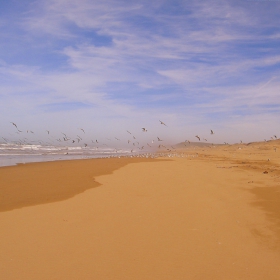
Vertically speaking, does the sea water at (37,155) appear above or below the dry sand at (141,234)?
above

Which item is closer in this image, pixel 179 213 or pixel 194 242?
pixel 194 242

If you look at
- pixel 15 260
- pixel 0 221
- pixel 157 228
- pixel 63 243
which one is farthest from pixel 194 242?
pixel 0 221

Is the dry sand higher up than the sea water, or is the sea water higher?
the sea water

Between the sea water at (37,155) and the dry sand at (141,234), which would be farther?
the sea water at (37,155)

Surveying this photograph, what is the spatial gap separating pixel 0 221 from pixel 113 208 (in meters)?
3.04

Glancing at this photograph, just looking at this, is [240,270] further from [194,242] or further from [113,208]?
[113,208]

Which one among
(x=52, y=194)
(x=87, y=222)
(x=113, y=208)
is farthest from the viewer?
(x=52, y=194)

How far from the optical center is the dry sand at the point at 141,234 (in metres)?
4.29

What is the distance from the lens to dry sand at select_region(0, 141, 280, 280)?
4.29 meters

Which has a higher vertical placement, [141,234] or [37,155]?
Answer: [37,155]

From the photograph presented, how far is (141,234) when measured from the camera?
18.7 feet

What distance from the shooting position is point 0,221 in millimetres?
6625

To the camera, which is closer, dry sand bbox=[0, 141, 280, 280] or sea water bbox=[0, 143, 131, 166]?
dry sand bbox=[0, 141, 280, 280]

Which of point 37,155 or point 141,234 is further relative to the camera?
point 37,155
